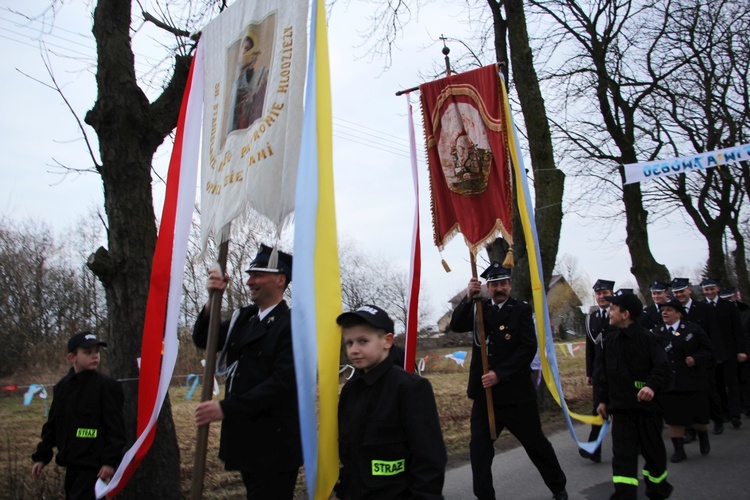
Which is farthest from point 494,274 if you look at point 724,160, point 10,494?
point 724,160

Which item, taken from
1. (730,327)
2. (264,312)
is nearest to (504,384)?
(264,312)

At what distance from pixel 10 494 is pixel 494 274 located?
4586mm

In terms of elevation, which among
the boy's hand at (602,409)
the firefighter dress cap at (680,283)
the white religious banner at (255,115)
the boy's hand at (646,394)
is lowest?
the boy's hand at (602,409)

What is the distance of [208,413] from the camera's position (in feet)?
10.7

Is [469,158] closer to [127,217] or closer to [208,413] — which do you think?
[127,217]

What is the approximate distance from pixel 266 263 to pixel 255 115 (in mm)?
872

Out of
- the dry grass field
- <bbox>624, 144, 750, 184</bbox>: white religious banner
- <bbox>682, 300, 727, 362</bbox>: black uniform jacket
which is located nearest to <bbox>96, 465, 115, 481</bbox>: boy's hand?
the dry grass field

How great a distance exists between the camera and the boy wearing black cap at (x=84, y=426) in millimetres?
4875

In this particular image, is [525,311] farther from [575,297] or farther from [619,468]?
[575,297]

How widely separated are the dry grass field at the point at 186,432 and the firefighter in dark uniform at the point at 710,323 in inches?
82.0

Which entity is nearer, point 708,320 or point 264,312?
point 264,312

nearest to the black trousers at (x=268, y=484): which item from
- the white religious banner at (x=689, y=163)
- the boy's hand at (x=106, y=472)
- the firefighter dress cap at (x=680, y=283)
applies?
the boy's hand at (x=106, y=472)

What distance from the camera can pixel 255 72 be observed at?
3.90 meters

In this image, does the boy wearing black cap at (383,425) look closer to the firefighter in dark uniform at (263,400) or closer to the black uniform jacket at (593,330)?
the firefighter in dark uniform at (263,400)
